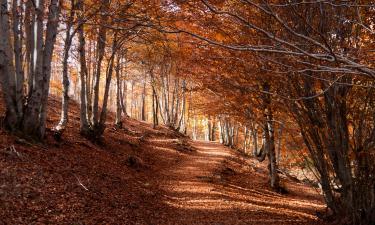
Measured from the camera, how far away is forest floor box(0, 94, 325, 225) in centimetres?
650

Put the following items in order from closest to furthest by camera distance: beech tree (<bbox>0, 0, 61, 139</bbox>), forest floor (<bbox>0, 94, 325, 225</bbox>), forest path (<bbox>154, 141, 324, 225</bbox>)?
forest floor (<bbox>0, 94, 325, 225</bbox>) < forest path (<bbox>154, 141, 324, 225</bbox>) < beech tree (<bbox>0, 0, 61, 139</bbox>)

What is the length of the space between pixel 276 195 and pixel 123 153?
5945 millimetres

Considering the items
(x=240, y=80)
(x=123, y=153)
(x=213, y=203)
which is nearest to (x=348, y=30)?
(x=240, y=80)

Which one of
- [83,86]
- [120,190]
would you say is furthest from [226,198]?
[83,86]

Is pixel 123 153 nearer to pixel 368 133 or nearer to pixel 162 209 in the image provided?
pixel 162 209

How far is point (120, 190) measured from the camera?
9086mm

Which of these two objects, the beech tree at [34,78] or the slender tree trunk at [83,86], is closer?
the beech tree at [34,78]

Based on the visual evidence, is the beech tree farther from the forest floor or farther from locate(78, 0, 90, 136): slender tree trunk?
locate(78, 0, 90, 136): slender tree trunk

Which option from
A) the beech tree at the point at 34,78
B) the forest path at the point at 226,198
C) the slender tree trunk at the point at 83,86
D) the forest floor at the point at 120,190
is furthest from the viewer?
the slender tree trunk at the point at 83,86

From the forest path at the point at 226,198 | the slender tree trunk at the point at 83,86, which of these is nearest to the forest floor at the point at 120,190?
the forest path at the point at 226,198

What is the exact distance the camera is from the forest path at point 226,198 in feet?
28.1

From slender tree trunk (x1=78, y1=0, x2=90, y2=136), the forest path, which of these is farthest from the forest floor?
slender tree trunk (x1=78, y1=0, x2=90, y2=136)

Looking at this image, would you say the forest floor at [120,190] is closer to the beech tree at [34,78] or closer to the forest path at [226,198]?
the forest path at [226,198]

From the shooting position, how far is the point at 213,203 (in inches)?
378
